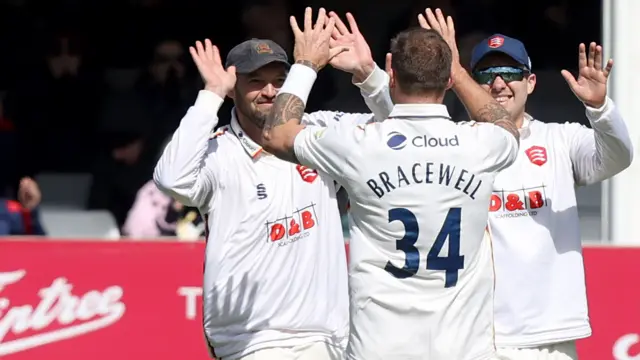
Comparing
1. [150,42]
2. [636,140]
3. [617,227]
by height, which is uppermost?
[150,42]

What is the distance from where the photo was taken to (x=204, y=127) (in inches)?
205

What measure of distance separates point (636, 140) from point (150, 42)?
4.98m

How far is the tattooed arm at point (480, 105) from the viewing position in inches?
190

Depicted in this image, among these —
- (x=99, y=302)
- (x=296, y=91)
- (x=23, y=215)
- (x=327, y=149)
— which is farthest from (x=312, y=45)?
(x=23, y=215)

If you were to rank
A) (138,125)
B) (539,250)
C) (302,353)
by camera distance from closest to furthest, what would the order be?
1. (539,250)
2. (302,353)
3. (138,125)

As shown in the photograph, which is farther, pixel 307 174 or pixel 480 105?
pixel 307 174

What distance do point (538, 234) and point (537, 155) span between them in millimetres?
349

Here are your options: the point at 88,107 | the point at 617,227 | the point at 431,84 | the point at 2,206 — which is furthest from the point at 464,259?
the point at 88,107

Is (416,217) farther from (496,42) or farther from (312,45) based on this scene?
(496,42)

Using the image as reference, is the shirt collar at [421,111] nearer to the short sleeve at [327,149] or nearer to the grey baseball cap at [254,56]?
the short sleeve at [327,149]

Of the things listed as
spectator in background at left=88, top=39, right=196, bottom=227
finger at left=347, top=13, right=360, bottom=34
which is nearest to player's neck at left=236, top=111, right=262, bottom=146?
finger at left=347, top=13, right=360, bottom=34

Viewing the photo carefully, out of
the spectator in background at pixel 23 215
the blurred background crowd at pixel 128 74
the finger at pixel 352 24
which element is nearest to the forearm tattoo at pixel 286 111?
the finger at pixel 352 24

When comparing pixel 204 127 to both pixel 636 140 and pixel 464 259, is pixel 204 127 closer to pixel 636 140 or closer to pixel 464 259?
pixel 464 259

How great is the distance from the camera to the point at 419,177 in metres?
4.54
